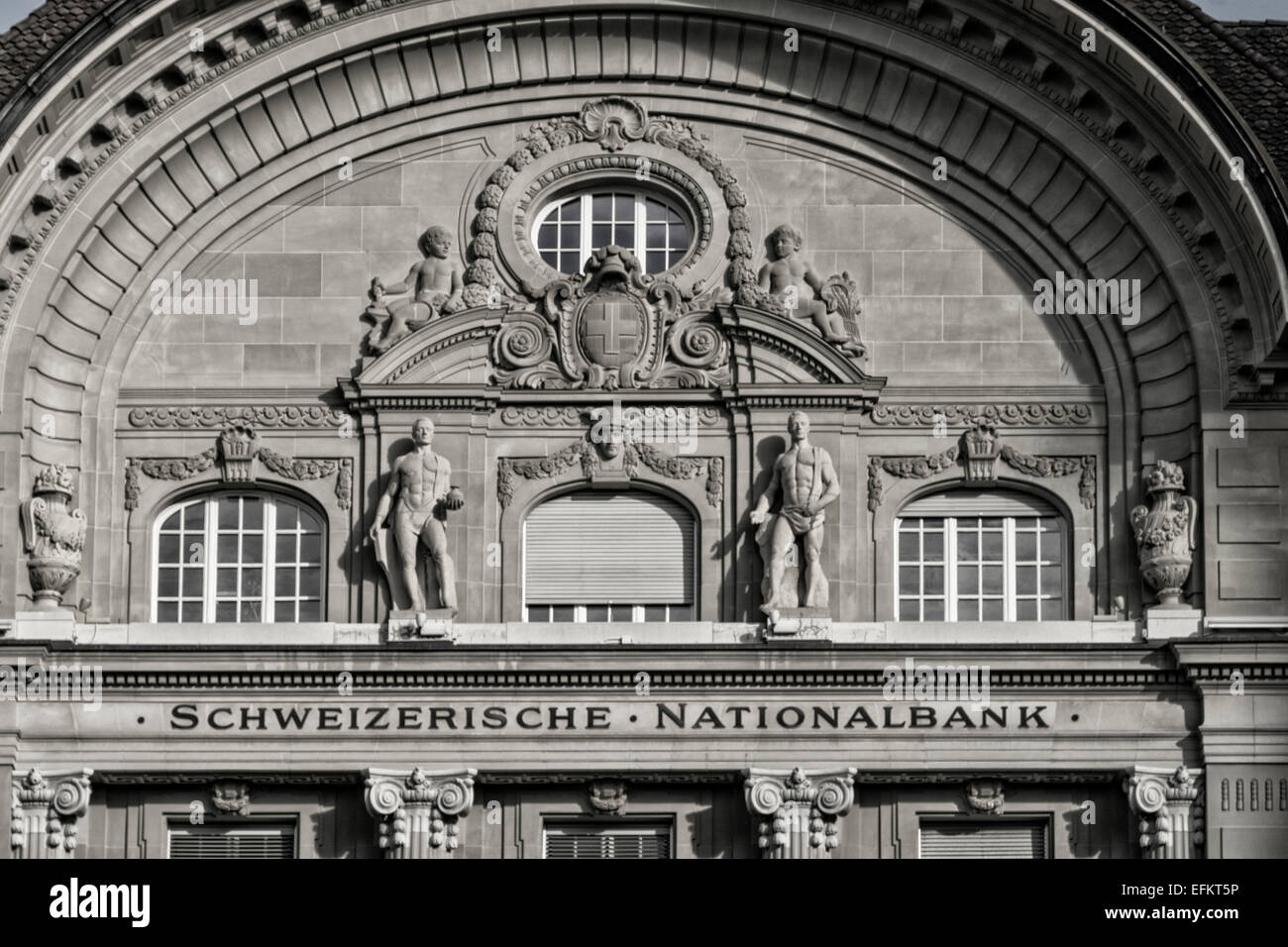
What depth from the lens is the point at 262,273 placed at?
2291 inches

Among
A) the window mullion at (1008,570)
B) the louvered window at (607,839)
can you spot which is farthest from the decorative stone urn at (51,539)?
the window mullion at (1008,570)

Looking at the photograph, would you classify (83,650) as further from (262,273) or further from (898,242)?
(898,242)

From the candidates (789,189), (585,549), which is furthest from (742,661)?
(789,189)

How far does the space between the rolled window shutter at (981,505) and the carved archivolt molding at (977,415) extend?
0.84 metres

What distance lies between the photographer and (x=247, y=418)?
5756cm

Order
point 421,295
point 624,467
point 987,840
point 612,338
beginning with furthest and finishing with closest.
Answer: point 421,295, point 612,338, point 624,467, point 987,840

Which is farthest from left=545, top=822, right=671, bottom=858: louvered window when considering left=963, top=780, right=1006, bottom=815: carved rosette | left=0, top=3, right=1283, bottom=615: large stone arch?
left=0, top=3, right=1283, bottom=615: large stone arch

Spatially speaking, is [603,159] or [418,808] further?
[603,159]

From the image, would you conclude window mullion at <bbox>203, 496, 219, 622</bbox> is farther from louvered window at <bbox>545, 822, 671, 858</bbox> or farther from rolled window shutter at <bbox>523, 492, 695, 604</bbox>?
louvered window at <bbox>545, 822, 671, 858</bbox>

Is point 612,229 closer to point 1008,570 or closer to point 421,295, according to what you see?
point 421,295

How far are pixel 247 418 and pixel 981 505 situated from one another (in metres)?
8.91

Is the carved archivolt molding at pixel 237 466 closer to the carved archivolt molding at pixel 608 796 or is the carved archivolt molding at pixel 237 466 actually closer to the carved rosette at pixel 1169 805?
the carved archivolt molding at pixel 608 796

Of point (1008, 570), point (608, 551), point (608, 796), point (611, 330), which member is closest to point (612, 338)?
point (611, 330)
